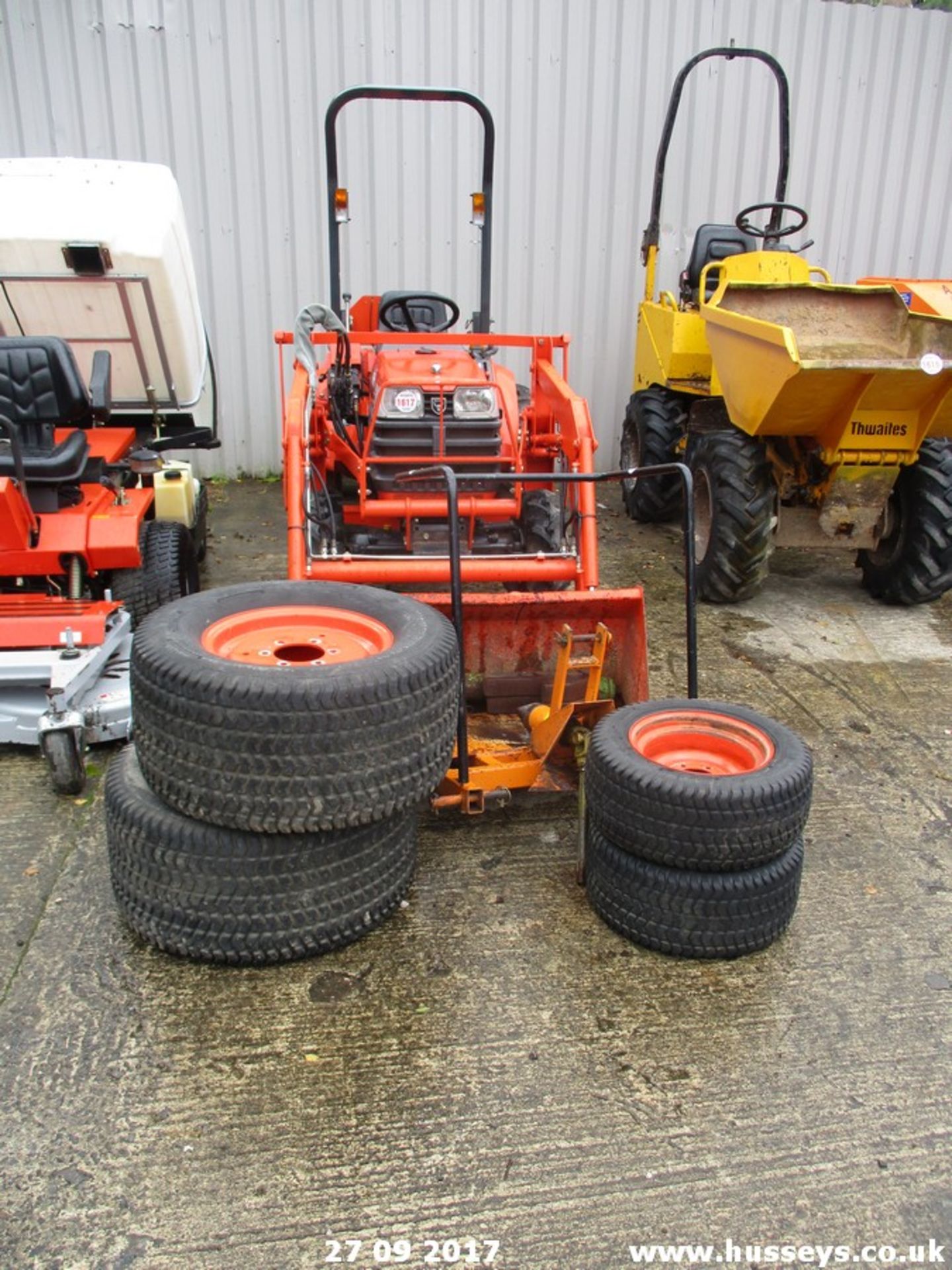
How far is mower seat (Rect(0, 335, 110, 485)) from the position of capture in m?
3.82

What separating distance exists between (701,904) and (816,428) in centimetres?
296

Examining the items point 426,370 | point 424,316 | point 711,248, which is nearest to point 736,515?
point 426,370

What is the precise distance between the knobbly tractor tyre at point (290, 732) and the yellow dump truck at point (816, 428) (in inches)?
105

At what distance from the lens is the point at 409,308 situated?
5.23 meters

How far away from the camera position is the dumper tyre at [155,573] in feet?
13.2

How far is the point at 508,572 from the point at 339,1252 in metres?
2.56

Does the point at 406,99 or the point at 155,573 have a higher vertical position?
the point at 406,99

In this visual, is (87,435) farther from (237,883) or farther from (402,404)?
(237,883)

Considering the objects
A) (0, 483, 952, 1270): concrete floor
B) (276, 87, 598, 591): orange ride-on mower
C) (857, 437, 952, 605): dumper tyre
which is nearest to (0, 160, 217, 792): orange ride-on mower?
(0, 483, 952, 1270): concrete floor

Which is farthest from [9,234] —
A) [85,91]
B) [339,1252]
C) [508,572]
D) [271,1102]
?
[339,1252]

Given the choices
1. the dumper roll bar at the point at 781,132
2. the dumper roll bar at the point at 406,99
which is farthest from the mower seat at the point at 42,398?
the dumper roll bar at the point at 781,132

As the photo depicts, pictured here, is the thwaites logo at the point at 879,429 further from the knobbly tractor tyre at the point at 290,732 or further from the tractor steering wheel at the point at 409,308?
the knobbly tractor tyre at the point at 290,732

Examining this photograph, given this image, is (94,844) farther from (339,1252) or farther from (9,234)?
(9,234)

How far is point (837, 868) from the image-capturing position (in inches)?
119
